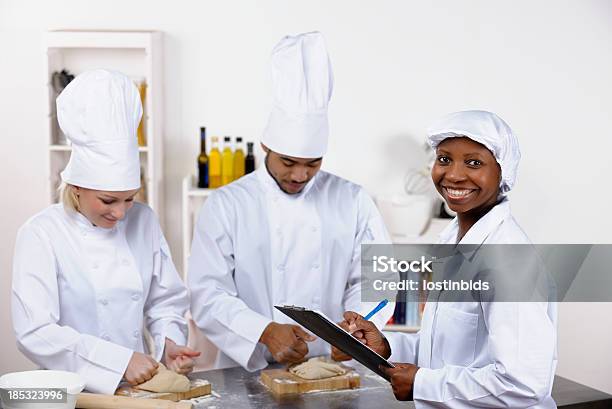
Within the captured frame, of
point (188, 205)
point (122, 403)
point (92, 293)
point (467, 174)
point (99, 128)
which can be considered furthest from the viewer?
point (188, 205)

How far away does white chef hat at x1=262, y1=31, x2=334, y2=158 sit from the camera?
249 centimetres

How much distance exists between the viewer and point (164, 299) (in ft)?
8.14

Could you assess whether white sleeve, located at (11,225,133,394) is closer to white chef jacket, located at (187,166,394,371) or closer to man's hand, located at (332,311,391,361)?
white chef jacket, located at (187,166,394,371)

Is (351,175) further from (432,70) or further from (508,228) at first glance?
(508,228)

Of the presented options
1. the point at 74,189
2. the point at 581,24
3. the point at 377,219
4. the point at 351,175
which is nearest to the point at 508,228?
the point at 377,219

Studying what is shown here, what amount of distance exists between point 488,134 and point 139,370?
106 centimetres

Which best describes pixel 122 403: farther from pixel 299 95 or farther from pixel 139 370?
pixel 299 95

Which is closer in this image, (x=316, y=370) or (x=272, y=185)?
(x=316, y=370)

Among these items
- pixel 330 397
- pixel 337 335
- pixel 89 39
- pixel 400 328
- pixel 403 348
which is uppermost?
pixel 89 39

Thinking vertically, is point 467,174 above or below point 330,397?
above

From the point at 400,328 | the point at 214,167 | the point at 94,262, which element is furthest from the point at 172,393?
the point at 400,328

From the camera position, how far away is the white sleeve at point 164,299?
2.44 meters

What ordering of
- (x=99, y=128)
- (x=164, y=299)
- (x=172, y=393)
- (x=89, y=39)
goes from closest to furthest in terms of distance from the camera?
(x=172, y=393) → (x=99, y=128) → (x=164, y=299) → (x=89, y=39)

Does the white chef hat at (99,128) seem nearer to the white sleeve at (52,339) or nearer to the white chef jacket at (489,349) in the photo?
the white sleeve at (52,339)
